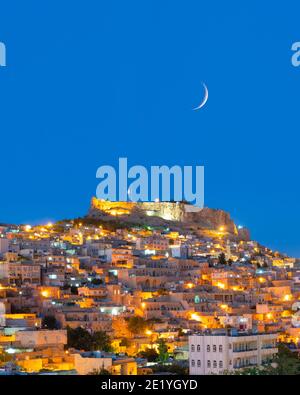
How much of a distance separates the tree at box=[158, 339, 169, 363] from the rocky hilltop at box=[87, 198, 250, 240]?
3200cm

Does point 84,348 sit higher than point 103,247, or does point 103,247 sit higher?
point 103,247

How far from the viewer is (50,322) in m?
27.9

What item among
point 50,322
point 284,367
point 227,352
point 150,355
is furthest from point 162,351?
point 284,367

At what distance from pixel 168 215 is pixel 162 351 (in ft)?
121

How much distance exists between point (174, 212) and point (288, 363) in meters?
43.4

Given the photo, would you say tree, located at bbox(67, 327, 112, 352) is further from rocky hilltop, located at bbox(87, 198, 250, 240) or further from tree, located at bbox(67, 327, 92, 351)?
rocky hilltop, located at bbox(87, 198, 250, 240)

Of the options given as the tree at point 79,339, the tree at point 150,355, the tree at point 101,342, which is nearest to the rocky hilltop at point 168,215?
the tree at point 79,339

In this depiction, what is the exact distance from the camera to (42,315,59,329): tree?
27.5 metres

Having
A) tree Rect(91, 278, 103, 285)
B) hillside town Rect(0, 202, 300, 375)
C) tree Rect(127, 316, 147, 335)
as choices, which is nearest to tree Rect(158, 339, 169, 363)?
hillside town Rect(0, 202, 300, 375)

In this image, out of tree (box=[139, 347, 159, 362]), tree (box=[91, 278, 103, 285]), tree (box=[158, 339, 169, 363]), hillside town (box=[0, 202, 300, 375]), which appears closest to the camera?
hillside town (box=[0, 202, 300, 375])

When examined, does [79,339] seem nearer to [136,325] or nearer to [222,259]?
[136,325]

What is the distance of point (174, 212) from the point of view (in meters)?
61.3

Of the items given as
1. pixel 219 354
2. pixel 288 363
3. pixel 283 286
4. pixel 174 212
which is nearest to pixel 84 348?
pixel 219 354
